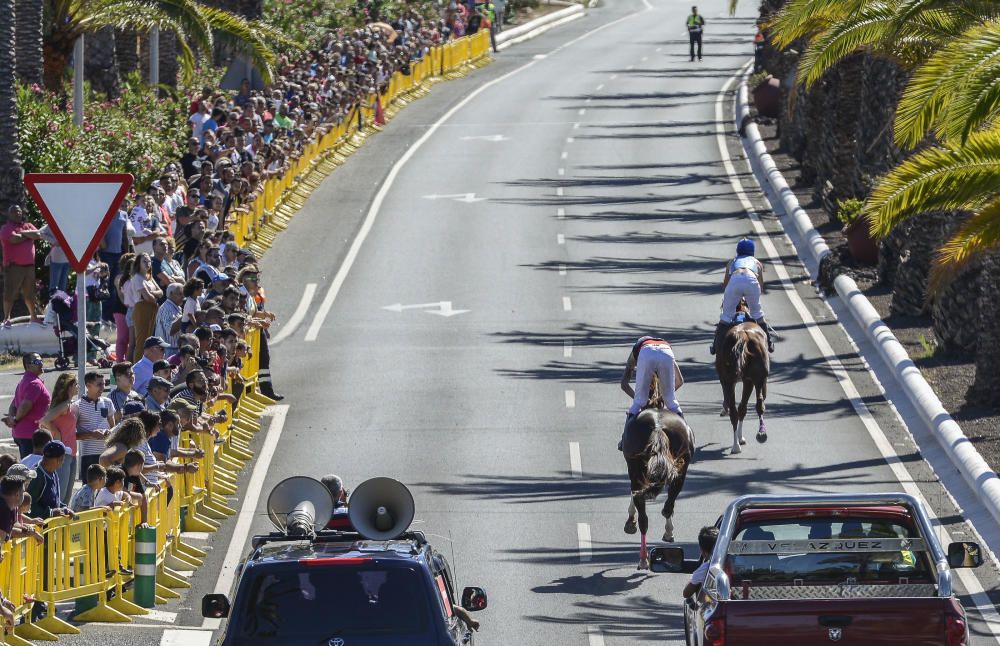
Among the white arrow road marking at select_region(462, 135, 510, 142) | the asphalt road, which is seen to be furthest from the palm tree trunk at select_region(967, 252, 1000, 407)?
the white arrow road marking at select_region(462, 135, 510, 142)

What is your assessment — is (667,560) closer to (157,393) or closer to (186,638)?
(186,638)

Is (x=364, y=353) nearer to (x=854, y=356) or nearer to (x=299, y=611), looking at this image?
(x=854, y=356)

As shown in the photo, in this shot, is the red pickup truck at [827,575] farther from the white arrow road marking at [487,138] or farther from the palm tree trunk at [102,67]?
the white arrow road marking at [487,138]

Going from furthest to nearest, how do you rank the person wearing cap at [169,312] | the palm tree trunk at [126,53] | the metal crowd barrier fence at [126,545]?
1. the palm tree trunk at [126,53]
2. the person wearing cap at [169,312]
3. the metal crowd barrier fence at [126,545]

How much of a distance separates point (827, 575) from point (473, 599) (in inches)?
91.2

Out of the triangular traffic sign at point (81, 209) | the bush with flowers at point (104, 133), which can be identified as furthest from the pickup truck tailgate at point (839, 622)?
the bush with flowers at point (104, 133)

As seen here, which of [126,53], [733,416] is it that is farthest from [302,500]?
[126,53]

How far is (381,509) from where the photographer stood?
12320 millimetres

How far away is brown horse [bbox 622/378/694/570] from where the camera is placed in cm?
1794

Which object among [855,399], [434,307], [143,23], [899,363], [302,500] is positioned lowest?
[434,307]

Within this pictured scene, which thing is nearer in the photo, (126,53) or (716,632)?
(716,632)

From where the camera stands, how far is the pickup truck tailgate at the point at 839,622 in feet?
35.6

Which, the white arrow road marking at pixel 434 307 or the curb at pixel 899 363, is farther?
the white arrow road marking at pixel 434 307

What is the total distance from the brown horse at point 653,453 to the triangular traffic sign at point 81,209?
17.7ft
